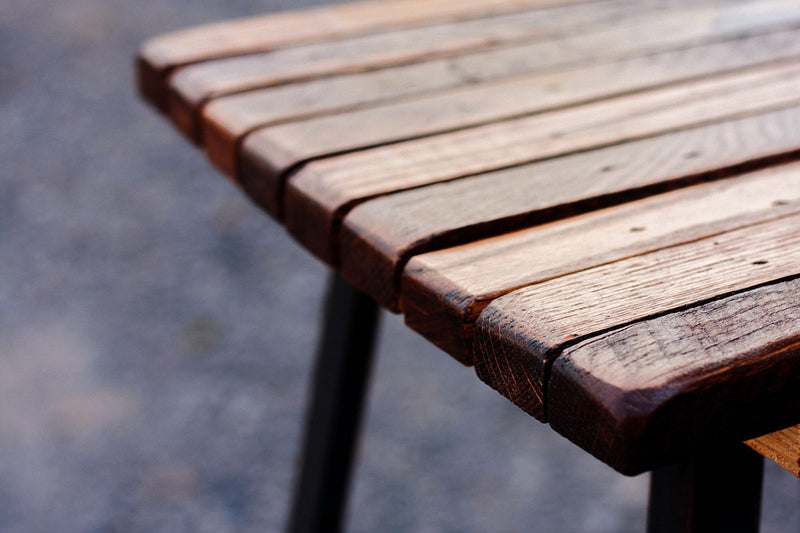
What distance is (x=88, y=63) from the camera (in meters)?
3.09

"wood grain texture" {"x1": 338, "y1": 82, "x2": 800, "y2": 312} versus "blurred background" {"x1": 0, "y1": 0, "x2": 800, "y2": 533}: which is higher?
"wood grain texture" {"x1": 338, "y1": 82, "x2": 800, "y2": 312}

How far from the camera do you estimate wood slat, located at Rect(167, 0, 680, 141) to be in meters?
0.89

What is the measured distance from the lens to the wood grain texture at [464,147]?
0.67 metres

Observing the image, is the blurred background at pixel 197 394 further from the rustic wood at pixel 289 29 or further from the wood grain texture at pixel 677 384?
the wood grain texture at pixel 677 384

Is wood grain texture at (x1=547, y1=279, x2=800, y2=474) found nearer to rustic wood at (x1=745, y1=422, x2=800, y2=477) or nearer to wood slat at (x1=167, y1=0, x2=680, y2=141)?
rustic wood at (x1=745, y1=422, x2=800, y2=477)

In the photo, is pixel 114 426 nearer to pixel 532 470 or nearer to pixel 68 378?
pixel 68 378

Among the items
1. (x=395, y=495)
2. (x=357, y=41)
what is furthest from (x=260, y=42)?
(x=395, y=495)

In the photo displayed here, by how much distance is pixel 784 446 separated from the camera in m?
0.49

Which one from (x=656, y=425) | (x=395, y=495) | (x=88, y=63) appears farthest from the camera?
(x=88, y=63)

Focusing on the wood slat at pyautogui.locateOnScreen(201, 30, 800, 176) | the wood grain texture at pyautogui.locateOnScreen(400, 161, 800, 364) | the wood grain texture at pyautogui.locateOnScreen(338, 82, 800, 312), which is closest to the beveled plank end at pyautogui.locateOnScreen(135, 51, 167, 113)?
the wood slat at pyautogui.locateOnScreen(201, 30, 800, 176)

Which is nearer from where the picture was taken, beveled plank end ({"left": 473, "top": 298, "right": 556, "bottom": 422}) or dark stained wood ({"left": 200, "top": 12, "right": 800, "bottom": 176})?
beveled plank end ({"left": 473, "top": 298, "right": 556, "bottom": 422})

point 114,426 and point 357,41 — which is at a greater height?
point 357,41

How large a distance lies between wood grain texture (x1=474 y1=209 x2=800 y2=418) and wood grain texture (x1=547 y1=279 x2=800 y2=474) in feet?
0.04

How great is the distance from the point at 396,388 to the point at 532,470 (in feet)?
1.00
